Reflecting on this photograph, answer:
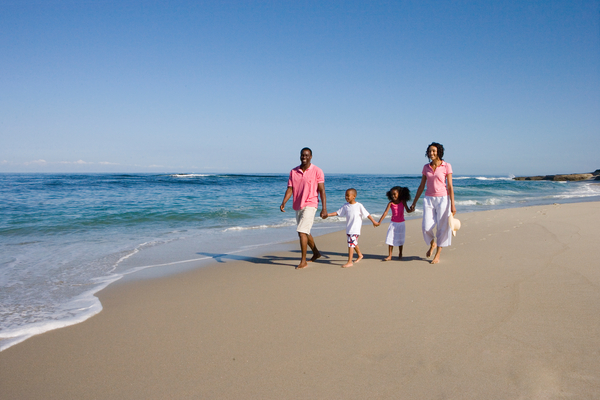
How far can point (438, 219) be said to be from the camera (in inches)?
205

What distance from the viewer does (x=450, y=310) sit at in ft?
10.5

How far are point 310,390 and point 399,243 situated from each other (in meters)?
3.70

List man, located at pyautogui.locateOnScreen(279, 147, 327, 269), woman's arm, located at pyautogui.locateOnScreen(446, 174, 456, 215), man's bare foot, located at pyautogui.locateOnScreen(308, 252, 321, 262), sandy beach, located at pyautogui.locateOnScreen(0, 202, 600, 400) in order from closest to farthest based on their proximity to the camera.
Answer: sandy beach, located at pyautogui.locateOnScreen(0, 202, 600, 400), woman's arm, located at pyautogui.locateOnScreen(446, 174, 456, 215), man, located at pyautogui.locateOnScreen(279, 147, 327, 269), man's bare foot, located at pyautogui.locateOnScreen(308, 252, 321, 262)

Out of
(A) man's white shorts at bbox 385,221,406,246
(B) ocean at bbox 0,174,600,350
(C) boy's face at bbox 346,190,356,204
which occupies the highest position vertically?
(C) boy's face at bbox 346,190,356,204

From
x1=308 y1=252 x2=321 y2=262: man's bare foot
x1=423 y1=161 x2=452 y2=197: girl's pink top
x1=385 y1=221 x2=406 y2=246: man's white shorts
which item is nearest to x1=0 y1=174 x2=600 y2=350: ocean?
x1=308 y1=252 x2=321 y2=262: man's bare foot

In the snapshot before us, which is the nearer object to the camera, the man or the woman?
the woman

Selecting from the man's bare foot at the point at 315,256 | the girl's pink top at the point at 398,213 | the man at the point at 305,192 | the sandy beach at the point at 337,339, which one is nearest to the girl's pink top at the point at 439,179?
the girl's pink top at the point at 398,213

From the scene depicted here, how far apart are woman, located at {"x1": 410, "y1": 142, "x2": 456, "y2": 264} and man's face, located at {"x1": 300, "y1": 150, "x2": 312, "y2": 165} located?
5.67 ft

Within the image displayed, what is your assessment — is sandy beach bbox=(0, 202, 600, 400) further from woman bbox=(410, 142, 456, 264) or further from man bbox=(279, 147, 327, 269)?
man bbox=(279, 147, 327, 269)

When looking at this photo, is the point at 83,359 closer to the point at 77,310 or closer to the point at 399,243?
the point at 77,310

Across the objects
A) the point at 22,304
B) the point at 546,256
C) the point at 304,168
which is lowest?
the point at 22,304

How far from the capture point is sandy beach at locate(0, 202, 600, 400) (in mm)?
2189

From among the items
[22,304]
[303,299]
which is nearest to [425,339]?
[303,299]

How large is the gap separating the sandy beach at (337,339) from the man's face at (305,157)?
5.47 feet
